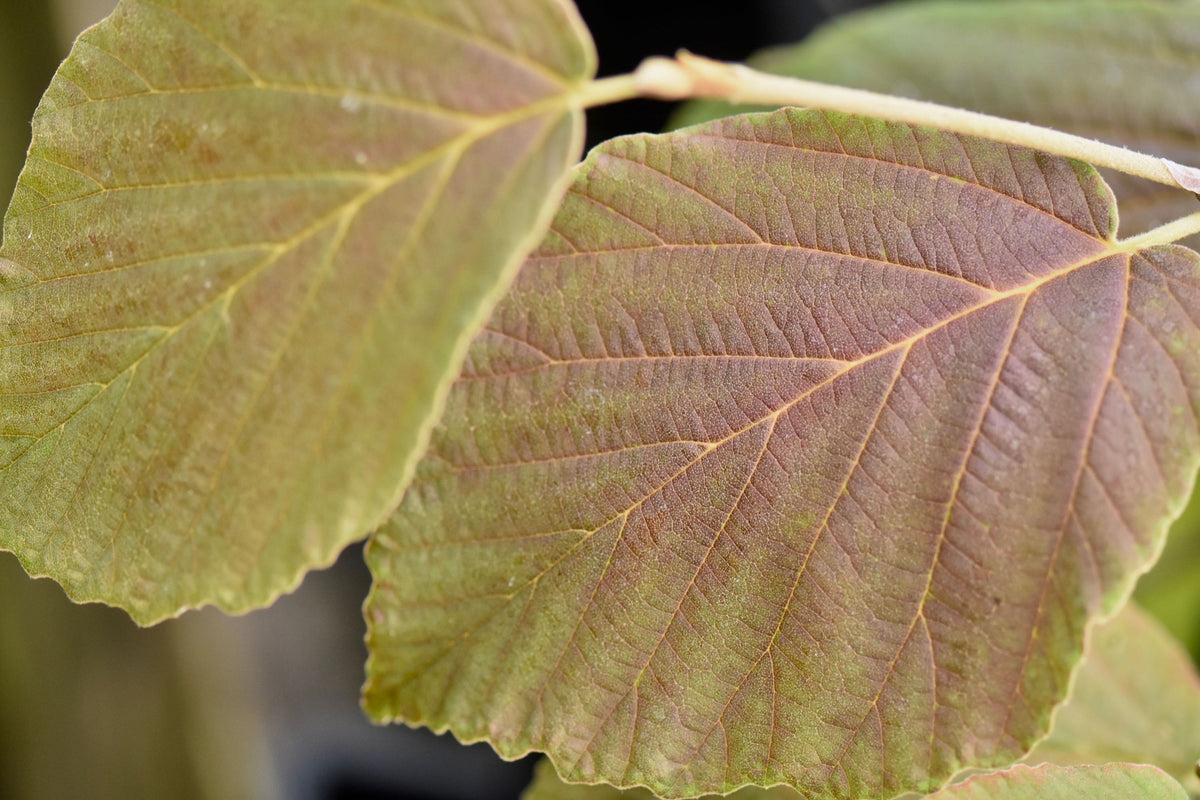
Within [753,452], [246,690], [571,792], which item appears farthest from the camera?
[246,690]

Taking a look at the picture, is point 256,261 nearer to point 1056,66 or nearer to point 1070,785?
point 1070,785

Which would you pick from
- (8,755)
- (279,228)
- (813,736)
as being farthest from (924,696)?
(8,755)

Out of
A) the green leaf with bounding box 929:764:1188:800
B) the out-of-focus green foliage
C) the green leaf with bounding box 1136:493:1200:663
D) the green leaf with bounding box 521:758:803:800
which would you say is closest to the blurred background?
the out-of-focus green foliage

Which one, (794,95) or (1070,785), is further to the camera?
(1070,785)

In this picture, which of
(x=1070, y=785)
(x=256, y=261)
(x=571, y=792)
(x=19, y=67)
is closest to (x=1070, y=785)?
(x=1070, y=785)

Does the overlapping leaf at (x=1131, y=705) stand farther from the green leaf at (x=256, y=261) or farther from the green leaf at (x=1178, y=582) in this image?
the green leaf at (x=256, y=261)

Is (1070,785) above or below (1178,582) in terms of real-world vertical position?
above

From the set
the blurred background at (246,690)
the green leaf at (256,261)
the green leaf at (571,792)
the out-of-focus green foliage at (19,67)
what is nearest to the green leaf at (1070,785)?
the green leaf at (571,792)

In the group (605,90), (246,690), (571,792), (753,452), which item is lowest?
(246,690)

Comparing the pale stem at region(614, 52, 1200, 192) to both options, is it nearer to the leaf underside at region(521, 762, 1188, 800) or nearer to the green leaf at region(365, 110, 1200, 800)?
the green leaf at region(365, 110, 1200, 800)
